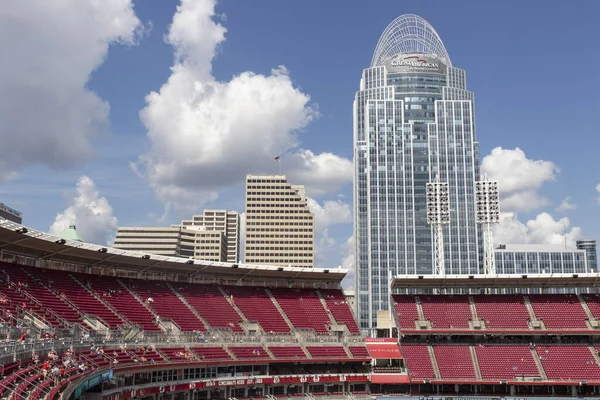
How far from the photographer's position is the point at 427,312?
7900 centimetres

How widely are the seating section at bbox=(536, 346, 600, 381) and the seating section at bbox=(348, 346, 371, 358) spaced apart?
68.7 feet

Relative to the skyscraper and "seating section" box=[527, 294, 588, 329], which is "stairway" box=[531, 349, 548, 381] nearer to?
"seating section" box=[527, 294, 588, 329]

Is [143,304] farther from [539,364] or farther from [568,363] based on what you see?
[568,363]

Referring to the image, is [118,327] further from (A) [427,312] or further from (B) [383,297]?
(B) [383,297]

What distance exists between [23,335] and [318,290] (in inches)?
1964

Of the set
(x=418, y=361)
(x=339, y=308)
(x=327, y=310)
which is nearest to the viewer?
(x=418, y=361)

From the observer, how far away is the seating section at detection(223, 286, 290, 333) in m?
75.8

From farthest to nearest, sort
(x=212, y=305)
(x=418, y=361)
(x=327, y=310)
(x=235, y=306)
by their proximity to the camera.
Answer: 1. (x=327, y=310)
2. (x=235, y=306)
3. (x=212, y=305)
4. (x=418, y=361)

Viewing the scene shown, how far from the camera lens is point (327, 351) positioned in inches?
2896

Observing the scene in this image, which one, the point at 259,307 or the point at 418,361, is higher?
the point at 259,307

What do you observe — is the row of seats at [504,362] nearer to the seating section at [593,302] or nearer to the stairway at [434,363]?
the stairway at [434,363]

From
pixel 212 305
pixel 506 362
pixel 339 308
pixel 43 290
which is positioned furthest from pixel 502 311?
pixel 43 290

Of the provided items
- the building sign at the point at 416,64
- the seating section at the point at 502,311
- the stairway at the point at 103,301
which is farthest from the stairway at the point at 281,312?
the building sign at the point at 416,64

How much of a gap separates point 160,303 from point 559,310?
50.4 m
